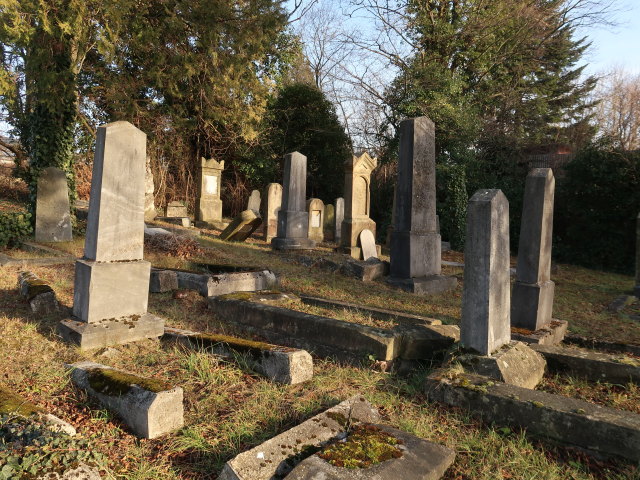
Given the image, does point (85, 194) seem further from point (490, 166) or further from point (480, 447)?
point (480, 447)

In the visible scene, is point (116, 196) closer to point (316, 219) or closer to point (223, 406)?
point (223, 406)

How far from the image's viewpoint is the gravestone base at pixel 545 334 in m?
5.01

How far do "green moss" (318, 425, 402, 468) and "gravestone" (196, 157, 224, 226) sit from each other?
15.2 m

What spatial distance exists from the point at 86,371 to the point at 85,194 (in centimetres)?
1681

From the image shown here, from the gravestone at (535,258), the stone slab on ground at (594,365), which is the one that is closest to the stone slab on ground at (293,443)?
the stone slab on ground at (594,365)

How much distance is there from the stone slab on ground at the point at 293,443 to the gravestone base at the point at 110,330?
2.45 metres

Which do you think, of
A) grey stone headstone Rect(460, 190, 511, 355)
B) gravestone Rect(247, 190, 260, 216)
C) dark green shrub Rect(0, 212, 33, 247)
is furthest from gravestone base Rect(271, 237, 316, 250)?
grey stone headstone Rect(460, 190, 511, 355)

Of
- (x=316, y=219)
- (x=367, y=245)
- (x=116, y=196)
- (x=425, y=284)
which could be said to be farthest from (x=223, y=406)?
(x=316, y=219)

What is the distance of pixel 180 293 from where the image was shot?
20.5ft

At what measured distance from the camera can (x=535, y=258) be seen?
5715mm

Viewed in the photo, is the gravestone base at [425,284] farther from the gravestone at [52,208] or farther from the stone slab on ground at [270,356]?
the gravestone at [52,208]

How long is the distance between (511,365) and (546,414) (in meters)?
0.78

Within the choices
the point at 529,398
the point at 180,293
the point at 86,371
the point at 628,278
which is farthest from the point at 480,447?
the point at 628,278

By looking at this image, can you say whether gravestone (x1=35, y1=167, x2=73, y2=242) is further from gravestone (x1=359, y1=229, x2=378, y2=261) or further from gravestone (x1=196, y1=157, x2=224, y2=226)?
gravestone (x1=359, y1=229, x2=378, y2=261)
